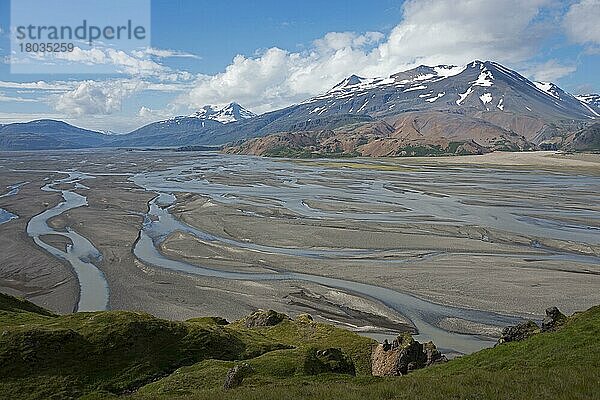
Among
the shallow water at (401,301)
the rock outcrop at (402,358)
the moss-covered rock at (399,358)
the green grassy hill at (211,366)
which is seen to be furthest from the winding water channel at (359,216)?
the green grassy hill at (211,366)

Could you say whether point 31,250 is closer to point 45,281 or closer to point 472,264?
point 45,281

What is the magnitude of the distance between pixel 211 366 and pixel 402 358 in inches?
485

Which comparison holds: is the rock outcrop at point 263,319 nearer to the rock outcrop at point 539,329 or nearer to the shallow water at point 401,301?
the shallow water at point 401,301

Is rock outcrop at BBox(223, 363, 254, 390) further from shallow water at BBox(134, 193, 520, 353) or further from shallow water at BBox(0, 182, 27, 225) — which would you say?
shallow water at BBox(0, 182, 27, 225)

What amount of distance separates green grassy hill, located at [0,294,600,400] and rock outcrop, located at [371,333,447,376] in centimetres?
164

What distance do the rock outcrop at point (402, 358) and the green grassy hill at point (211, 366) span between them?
164cm

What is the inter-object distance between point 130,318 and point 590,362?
25.1m

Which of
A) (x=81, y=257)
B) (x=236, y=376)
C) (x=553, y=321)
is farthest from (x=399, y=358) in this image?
(x=81, y=257)

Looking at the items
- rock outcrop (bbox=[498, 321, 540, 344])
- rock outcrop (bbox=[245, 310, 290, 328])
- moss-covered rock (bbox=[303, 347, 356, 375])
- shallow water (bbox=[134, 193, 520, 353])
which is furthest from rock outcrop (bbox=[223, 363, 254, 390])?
shallow water (bbox=[134, 193, 520, 353])

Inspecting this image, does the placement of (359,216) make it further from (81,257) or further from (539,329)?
(539,329)

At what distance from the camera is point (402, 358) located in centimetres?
3178

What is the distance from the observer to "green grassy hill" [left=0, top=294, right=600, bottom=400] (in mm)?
17516

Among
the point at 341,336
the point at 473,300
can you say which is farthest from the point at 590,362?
the point at 473,300

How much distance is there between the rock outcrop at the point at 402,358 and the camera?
104 ft
